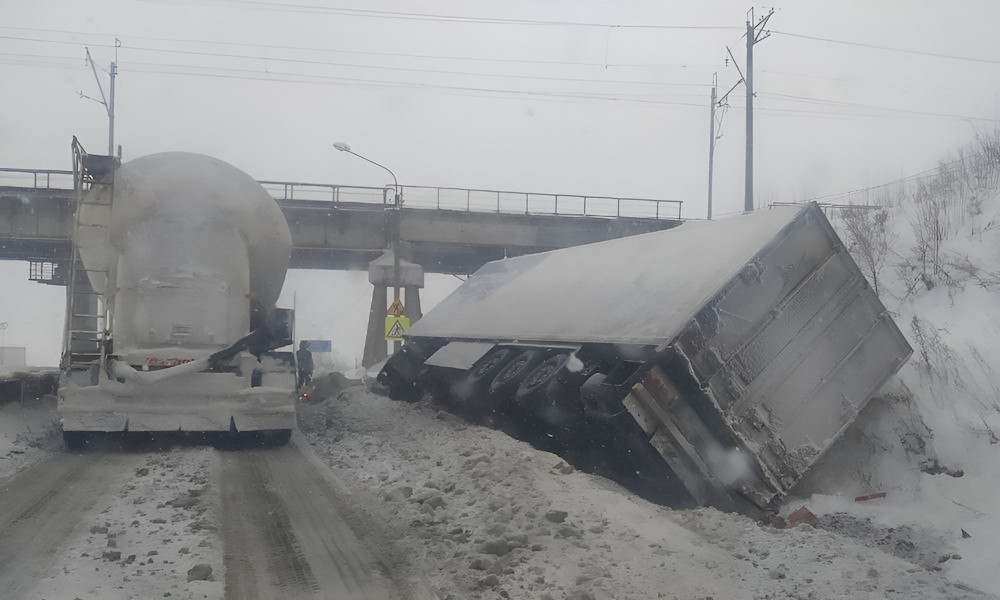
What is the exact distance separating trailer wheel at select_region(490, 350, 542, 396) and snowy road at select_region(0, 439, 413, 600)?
100 inches

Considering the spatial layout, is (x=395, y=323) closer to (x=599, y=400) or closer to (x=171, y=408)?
(x=171, y=408)

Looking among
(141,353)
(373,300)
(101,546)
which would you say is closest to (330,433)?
(141,353)

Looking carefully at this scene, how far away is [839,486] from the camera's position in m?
8.38

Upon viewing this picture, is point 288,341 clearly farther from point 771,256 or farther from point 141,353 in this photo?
point 771,256

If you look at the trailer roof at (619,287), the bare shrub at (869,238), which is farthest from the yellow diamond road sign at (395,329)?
the bare shrub at (869,238)

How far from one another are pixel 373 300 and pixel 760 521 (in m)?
28.1

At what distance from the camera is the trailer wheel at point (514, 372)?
10852 millimetres

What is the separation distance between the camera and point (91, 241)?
38.3 ft

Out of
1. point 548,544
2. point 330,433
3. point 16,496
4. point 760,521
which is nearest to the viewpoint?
point 548,544

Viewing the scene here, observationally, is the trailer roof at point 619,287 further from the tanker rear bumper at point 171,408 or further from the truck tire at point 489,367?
the tanker rear bumper at point 171,408

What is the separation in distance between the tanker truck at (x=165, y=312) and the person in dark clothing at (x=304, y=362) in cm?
811

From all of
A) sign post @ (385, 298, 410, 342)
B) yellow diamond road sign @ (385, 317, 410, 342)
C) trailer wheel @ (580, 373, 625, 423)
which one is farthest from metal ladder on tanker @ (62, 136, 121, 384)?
sign post @ (385, 298, 410, 342)

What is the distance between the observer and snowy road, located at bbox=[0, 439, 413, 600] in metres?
5.16

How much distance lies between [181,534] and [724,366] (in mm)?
4806
